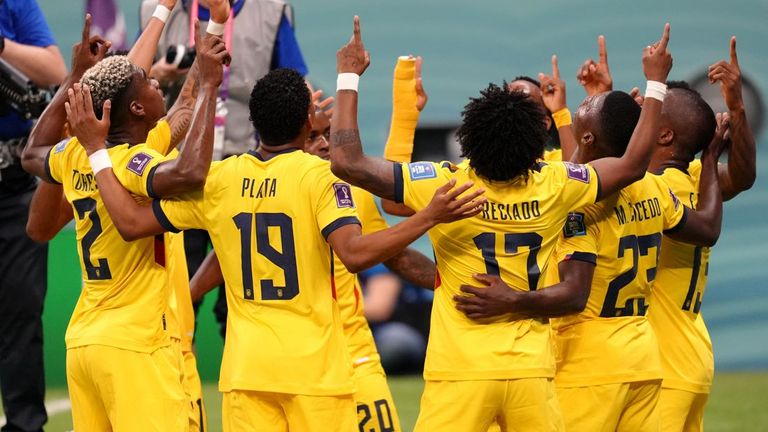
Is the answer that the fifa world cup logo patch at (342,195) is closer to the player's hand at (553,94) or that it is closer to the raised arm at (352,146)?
the raised arm at (352,146)

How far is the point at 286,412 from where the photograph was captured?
488 centimetres

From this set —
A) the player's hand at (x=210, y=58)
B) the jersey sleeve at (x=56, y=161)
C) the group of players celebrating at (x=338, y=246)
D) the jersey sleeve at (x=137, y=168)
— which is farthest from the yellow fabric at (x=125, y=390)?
the player's hand at (x=210, y=58)

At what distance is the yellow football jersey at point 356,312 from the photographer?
5.90m

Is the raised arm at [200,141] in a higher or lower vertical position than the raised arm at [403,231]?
higher

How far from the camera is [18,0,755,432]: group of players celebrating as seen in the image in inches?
189

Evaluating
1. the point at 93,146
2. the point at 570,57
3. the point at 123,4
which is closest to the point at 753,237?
the point at 570,57

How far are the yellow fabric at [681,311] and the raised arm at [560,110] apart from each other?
1.60 ft

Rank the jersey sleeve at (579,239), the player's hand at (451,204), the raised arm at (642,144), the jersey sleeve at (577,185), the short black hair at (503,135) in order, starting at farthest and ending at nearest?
the jersey sleeve at (579,239) → the raised arm at (642,144) → the jersey sleeve at (577,185) → the short black hair at (503,135) → the player's hand at (451,204)

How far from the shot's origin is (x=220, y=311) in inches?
284

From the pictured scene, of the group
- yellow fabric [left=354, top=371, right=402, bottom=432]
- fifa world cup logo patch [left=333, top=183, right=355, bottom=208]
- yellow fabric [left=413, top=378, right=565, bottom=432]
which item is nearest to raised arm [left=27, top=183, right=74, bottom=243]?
fifa world cup logo patch [left=333, top=183, right=355, bottom=208]

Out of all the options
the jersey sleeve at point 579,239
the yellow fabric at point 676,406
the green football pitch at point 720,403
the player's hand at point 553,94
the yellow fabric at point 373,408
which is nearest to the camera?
the jersey sleeve at point 579,239

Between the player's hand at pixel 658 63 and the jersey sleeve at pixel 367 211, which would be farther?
the jersey sleeve at pixel 367 211

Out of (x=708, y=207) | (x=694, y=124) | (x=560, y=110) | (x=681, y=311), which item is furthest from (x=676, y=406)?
(x=560, y=110)

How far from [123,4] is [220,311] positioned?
5672 mm
